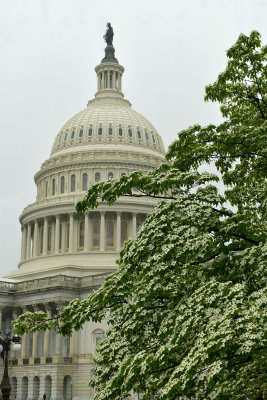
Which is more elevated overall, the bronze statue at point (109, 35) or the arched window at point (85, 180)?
the bronze statue at point (109, 35)

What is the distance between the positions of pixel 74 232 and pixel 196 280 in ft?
294

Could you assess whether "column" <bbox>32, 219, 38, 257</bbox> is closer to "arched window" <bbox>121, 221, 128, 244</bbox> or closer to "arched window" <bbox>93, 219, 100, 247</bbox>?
"arched window" <bbox>93, 219, 100, 247</bbox>

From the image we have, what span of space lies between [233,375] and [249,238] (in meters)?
4.79

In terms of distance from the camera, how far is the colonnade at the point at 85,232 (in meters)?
106

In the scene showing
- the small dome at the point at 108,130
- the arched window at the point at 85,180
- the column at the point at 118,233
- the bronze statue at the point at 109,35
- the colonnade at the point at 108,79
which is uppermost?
the bronze statue at the point at 109,35

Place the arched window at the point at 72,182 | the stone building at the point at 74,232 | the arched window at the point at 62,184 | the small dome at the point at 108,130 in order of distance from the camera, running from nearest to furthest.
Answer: the stone building at the point at 74,232
the arched window at the point at 72,182
the arched window at the point at 62,184
the small dome at the point at 108,130

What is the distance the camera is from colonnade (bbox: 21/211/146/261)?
106m

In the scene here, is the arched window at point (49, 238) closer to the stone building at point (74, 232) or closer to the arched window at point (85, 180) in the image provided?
the stone building at point (74, 232)

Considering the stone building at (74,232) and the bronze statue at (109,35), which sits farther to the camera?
the bronze statue at (109,35)

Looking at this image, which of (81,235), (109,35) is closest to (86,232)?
(81,235)

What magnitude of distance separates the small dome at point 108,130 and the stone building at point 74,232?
177mm

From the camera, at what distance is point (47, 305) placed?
3570 inches

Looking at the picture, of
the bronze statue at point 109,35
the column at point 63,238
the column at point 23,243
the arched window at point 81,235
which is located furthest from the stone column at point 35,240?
the bronze statue at point 109,35

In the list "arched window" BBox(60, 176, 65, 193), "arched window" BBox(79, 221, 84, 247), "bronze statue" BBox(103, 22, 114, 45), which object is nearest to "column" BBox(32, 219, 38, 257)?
"arched window" BBox(60, 176, 65, 193)
